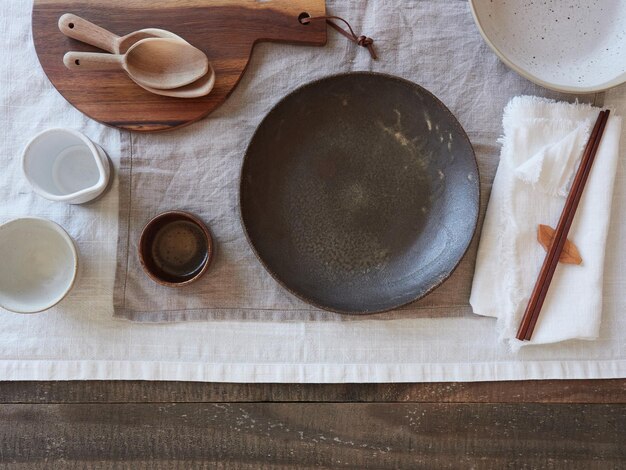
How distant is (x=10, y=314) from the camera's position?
737mm

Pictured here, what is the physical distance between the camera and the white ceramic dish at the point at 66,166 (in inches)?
26.9

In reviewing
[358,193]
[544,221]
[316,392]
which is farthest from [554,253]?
[316,392]

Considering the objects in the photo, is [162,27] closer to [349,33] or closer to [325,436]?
[349,33]

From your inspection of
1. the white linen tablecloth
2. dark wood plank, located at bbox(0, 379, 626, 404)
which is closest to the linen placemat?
the white linen tablecloth

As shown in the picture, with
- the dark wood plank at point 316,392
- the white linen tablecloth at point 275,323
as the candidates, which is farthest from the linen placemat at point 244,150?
the dark wood plank at point 316,392

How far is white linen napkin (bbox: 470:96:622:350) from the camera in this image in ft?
2.37

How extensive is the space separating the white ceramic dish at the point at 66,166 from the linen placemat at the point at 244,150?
1.8 inches

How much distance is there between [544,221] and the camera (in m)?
0.73

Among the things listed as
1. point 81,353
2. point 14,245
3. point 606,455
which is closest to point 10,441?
point 81,353

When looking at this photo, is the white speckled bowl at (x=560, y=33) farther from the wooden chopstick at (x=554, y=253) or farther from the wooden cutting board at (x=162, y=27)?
the wooden cutting board at (x=162, y=27)

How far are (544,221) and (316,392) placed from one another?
1.31 ft

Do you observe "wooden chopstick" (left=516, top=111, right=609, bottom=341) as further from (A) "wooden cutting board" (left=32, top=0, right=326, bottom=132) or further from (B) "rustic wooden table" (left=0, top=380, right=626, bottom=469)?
(A) "wooden cutting board" (left=32, top=0, right=326, bottom=132)

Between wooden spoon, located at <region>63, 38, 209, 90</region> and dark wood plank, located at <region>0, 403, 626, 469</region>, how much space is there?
17.9 inches

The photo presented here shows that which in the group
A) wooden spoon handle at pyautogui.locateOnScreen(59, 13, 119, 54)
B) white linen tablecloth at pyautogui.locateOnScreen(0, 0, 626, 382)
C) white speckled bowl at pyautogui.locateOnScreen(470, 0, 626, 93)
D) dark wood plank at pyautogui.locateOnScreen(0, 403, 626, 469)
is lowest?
dark wood plank at pyautogui.locateOnScreen(0, 403, 626, 469)
